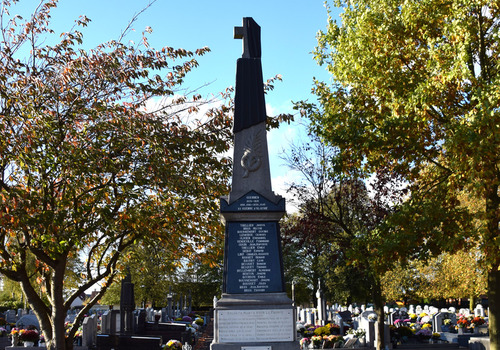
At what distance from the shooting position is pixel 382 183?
17.6 m

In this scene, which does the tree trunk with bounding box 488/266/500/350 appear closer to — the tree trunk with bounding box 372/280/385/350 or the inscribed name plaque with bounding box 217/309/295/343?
the tree trunk with bounding box 372/280/385/350

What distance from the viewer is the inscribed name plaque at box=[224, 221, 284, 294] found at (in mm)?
10344

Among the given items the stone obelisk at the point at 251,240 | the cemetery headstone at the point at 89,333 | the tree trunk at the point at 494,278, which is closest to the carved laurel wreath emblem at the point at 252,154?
the stone obelisk at the point at 251,240

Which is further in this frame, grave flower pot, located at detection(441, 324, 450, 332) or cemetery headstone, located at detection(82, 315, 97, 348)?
grave flower pot, located at detection(441, 324, 450, 332)

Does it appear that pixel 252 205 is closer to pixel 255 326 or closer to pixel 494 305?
pixel 255 326

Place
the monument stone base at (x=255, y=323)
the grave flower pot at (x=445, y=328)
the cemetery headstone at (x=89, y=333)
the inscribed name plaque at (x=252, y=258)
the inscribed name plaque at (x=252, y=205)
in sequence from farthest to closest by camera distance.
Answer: the grave flower pot at (x=445, y=328), the cemetery headstone at (x=89, y=333), the inscribed name plaque at (x=252, y=205), the inscribed name plaque at (x=252, y=258), the monument stone base at (x=255, y=323)

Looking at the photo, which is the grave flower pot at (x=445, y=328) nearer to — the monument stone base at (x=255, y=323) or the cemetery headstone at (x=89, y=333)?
the cemetery headstone at (x=89, y=333)

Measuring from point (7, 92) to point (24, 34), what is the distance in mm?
1958

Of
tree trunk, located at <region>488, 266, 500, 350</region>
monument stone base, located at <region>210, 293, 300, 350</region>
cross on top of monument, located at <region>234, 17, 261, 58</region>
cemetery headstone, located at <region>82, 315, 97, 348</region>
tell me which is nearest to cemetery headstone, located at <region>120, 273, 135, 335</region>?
cemetery headstone, located at <region>82, 315, 97, 348</region>

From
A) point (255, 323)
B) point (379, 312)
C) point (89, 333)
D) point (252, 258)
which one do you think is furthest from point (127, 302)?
point (255, 323)

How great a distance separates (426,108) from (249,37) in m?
4.31

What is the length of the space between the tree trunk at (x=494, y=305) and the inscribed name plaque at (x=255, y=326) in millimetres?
6015

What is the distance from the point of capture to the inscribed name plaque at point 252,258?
1034 centimetres

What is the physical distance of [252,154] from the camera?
1112 centimetres
